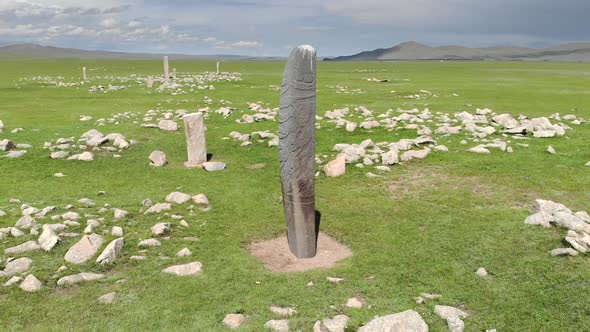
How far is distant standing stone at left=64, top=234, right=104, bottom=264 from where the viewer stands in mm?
8133

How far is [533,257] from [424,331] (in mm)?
3497

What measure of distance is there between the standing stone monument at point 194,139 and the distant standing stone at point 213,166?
589mm

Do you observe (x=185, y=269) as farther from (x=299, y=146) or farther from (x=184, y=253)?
(x=299, y=146)

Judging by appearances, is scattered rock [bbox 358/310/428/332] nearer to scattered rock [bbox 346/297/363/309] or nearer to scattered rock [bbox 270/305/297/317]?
scattered rock [bbox 346/297/363/309]

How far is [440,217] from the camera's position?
405 inches

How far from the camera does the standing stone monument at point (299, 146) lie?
7996mm

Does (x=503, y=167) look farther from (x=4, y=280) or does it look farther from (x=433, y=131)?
(x=4, y=280)

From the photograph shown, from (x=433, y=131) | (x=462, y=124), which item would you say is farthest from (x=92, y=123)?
(x=462, y=124)

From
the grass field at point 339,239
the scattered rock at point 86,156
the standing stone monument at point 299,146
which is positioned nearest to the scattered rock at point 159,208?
the grass field at point 339,239

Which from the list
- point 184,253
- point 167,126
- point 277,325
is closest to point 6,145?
point 167,126

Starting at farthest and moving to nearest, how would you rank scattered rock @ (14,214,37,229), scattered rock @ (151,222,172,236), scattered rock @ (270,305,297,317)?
scattered rock @ (14,214,37,229), scattered rock @ (151,222,172,236), scattered rock @ (270,305,297,317)

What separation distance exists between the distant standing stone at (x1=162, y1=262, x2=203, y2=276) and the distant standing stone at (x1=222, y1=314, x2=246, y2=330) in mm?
1601

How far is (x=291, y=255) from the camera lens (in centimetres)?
878

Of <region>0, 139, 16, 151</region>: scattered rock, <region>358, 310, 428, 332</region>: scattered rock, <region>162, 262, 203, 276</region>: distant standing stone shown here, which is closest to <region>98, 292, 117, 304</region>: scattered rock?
<region>162, 262, 203, 276</region>: distant standing stone
